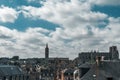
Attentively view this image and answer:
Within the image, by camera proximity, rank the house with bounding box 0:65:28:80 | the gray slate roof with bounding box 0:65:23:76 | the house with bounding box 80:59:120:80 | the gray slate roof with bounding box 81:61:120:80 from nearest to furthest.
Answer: the house with bounding box 80:59:120:80, the gray slate roof with bounding box 81:61:120:80, the house with bounding box 0:65:28:80, the gray slate roof with bounding box 0:65:23:76

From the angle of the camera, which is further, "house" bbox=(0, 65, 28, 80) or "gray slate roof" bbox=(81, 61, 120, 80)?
"house" bbox=(0, 65, 28, 80)

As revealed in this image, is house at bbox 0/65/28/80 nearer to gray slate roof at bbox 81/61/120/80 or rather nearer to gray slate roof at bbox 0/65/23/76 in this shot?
gray slate roof at bbox 0/65/23/76

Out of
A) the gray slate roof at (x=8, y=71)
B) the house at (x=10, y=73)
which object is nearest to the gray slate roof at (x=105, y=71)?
the house at (x=10, y=73)

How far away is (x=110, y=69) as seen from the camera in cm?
6234

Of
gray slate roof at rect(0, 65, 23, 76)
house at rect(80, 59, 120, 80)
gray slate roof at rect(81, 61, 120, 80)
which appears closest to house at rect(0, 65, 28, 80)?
gray slate roof at rect(0, 65, 23, 76)

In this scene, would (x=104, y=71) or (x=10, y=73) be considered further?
(x=10, y=73)

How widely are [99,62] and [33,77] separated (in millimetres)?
107051

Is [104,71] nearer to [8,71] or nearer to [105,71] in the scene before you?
[105,71]

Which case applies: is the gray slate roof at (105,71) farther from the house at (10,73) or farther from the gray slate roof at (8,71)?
the gray slate roof at (8,71)

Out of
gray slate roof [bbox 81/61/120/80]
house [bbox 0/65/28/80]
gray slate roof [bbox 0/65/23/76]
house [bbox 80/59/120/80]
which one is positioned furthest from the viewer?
gray slate roof [bbox 0/65/23/76]

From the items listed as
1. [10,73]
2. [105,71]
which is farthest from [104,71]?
[10,73]

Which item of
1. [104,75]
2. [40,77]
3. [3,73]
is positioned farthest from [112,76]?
[40,77]

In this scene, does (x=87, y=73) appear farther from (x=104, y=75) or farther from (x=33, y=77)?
(x=33, y=77)

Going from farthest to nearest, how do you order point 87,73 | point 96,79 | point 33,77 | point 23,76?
point 33,77 → point 23,76 → point 87,73 → point 96,79
